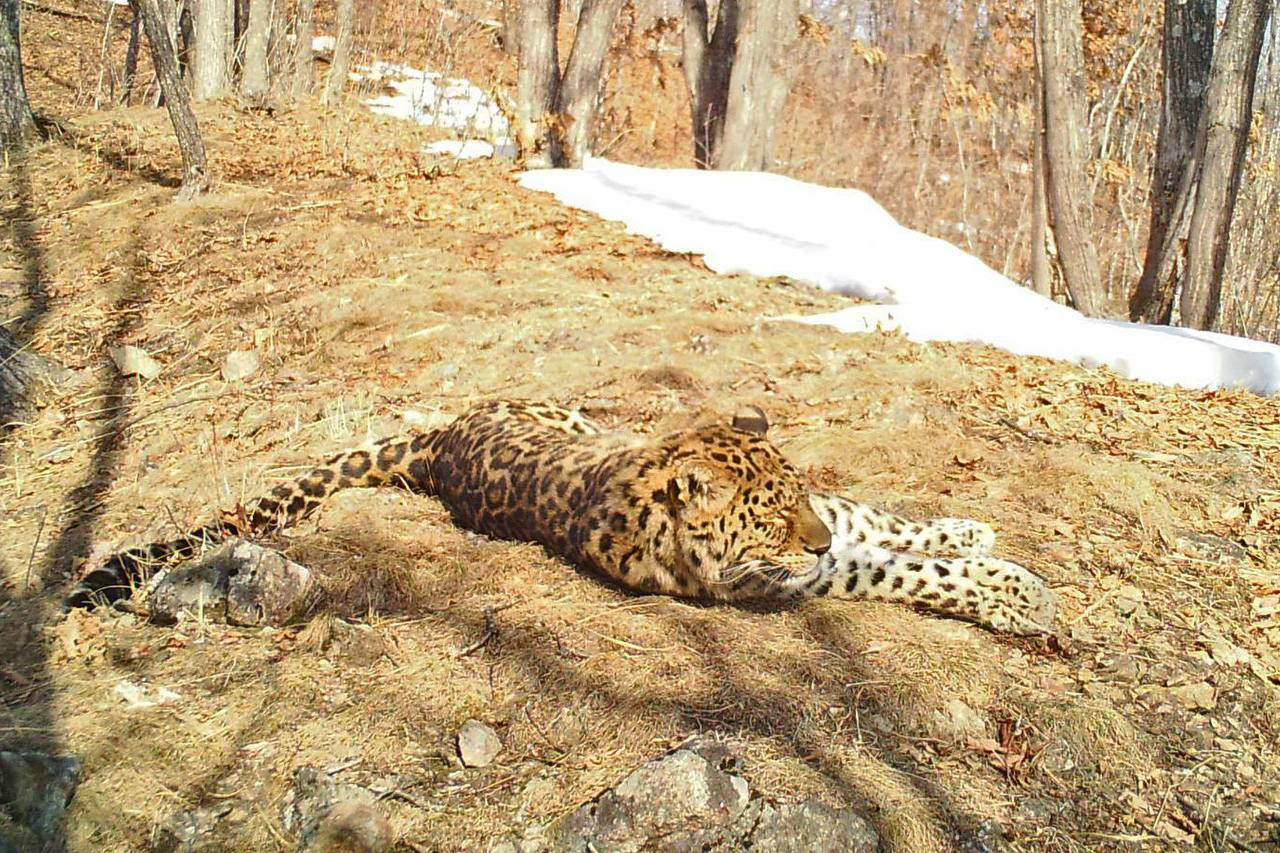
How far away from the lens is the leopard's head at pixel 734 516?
15.8 ft

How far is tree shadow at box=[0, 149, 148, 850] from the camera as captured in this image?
404cm

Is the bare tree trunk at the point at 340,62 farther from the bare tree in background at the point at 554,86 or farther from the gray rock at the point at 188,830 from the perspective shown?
the gray rock at the point at 188,830

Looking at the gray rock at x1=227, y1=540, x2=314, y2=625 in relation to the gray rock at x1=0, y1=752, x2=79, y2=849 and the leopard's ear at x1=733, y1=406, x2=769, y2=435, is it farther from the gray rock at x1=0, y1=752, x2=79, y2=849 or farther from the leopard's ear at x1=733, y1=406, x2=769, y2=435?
the leopard's ear at x1=733, y1=406, x2=769, y2=435

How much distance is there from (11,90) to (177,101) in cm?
372

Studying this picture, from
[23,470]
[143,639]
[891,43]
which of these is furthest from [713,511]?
[891,43]

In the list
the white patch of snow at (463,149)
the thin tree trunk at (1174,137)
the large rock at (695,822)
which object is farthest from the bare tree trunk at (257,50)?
the large rock at (695,822)

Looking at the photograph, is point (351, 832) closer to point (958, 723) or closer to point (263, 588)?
point (263, 588)

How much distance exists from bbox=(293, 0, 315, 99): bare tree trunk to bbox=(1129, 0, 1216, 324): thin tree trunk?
41.7 feet

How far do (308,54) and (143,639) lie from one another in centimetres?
1577

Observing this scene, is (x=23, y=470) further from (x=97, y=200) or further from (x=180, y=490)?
(x=97, y=200)

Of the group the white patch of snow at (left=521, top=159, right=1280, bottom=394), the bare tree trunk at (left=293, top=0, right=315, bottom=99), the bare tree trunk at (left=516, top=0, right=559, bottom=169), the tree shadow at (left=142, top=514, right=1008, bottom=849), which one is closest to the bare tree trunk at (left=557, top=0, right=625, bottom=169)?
the bare tree trunk at (left=516, top=0, right=559, bottom=169)

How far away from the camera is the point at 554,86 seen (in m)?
13.5

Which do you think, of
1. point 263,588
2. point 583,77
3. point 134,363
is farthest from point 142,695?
point 583,77

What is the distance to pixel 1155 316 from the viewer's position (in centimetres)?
1127
